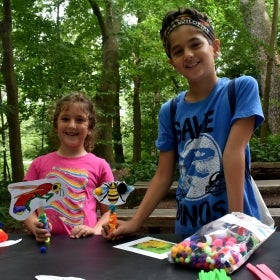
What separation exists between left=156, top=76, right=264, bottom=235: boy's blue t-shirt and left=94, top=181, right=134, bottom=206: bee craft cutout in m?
0.28

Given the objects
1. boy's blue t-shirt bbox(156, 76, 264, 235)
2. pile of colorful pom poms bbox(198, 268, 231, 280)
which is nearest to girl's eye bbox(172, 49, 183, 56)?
boy's blue t-shirt bbox(156, 76, 264, 235)

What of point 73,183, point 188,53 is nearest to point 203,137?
point 188,53

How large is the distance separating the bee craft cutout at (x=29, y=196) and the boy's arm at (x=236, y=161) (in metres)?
0.76

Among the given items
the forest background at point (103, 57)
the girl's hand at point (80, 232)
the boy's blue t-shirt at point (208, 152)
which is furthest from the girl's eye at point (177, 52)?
the forest background at point (103, 57)

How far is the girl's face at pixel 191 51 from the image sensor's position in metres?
1.77

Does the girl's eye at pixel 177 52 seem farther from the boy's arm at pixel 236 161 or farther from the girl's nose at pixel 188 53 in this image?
the boy's arm at pixel 236 161

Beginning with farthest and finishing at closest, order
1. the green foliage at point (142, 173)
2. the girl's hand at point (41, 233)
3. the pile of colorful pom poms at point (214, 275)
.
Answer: the green foliage at point (142, 173), the girl's hand at point (41, 233), the pile of colorful pom poms at point (214, 275)

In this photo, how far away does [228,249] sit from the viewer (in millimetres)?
1237

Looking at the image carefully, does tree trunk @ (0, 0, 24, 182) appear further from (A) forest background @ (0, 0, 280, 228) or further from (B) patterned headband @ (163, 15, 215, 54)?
(B) patterned headband @ (163, 15, 215, 54)

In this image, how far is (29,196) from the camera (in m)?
1.71

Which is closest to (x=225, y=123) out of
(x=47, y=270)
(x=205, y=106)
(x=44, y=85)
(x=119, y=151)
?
Result: (x=205, y=106)

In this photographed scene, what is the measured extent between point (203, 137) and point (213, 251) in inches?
25.4

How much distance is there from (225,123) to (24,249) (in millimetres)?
1024

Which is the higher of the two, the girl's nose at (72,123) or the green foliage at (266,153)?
the girl's nose at (72,123)
